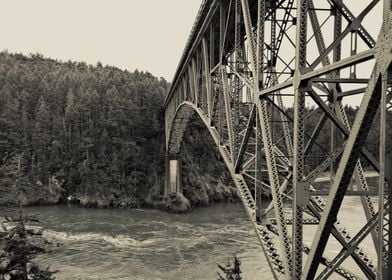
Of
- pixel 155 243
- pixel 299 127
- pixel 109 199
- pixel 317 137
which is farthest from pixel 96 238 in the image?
pixel 299 127

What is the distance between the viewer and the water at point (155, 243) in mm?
22031

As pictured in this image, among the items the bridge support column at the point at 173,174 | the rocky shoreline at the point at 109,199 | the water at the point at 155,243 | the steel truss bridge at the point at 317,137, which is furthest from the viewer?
the bridge support column at the point at 173,174

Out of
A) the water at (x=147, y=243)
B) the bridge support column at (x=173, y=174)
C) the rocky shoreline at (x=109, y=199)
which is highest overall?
the bridge support column at (x=173, y=174)

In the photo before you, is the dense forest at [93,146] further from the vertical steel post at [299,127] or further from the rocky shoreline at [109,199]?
the vertical steel post at [299,127]

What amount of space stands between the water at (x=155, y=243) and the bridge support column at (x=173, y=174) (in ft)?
16.9

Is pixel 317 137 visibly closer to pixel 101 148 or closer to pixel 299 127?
pixel 299 127

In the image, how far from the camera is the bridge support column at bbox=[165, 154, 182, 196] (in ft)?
147

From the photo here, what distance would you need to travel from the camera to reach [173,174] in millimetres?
46250

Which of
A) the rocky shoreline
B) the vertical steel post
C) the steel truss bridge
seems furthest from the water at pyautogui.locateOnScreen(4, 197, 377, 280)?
the vertical steel post

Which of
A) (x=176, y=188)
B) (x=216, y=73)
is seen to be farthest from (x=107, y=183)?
(x=216, y=73)

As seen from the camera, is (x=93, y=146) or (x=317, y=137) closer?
(x=317, y=137)

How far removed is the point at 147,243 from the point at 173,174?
18.4 m

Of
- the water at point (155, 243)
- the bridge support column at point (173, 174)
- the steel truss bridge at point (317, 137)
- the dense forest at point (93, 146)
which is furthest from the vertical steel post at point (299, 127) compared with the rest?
the dense forest at point (93, 146)

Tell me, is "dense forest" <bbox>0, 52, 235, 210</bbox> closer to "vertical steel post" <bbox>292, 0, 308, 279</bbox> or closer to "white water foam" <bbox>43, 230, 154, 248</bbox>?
"white water foam" <bbox>43, 230, 154, 248</bbox>
